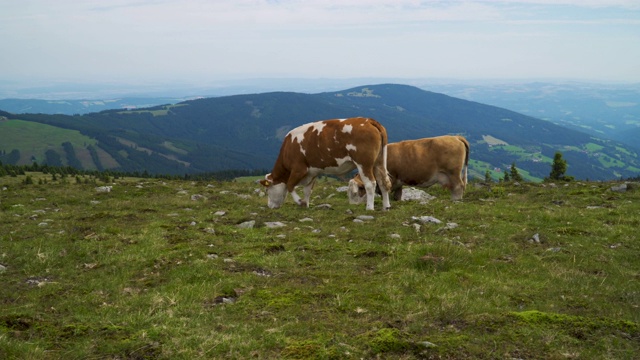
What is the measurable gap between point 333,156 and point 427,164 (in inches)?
198

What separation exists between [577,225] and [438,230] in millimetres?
4394

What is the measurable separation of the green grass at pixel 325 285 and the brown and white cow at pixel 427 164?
12.7ft

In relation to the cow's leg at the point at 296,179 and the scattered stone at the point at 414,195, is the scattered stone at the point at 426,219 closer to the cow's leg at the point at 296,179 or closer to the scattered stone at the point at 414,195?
the cow's leg at the point at 296,179

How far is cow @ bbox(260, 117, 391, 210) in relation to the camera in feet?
58.0

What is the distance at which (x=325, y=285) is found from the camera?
918cm

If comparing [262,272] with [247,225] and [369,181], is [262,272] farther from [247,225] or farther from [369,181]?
[369,181]

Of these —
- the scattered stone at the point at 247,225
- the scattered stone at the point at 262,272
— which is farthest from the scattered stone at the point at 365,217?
the scattered stone at the point at 262,272

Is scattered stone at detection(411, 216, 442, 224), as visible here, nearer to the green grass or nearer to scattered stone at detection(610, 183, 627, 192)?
the green grass

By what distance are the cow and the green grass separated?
200 cm

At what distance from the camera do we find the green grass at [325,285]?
659cm

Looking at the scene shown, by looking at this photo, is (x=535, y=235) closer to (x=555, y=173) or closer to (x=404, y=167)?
(x=404, y=167)

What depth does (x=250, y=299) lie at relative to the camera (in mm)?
8398

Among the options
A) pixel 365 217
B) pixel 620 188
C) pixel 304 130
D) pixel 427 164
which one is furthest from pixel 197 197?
pixel 620 188

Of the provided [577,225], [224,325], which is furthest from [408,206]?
[224,325]
